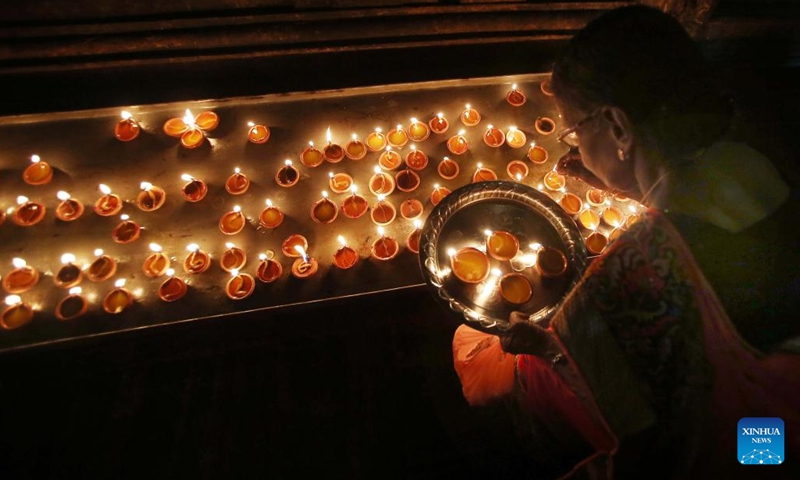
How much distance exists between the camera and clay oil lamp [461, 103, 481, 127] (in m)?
3.91

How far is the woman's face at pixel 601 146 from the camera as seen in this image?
163 cm

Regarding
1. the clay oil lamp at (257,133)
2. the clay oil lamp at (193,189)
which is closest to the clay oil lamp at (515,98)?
the clay oil lamp at (257,133)

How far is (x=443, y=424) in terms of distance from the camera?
3.14m

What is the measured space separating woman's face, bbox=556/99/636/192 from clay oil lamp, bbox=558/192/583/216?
5.78 ft

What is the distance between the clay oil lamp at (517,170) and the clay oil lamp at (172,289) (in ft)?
11.5

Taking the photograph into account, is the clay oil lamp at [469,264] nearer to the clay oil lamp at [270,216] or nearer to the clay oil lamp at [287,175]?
the clay oil lamp at [270,216]

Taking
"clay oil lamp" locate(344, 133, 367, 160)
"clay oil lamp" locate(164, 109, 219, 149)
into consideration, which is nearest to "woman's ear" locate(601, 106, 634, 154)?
"clay oil lamp" locate(344, 133, 367, 160)

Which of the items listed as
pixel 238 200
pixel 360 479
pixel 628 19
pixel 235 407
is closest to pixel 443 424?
pixel 360 479

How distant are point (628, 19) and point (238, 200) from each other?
135 inches

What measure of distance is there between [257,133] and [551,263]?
131 inches

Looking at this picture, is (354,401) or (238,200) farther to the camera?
(238,200)

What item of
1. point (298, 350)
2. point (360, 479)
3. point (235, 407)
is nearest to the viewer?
point (360, 479)

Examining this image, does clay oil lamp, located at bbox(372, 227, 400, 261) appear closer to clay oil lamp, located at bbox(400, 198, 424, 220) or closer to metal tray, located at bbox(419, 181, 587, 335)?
clay oil lamp, located at bbox(400, 198, 424, 220)

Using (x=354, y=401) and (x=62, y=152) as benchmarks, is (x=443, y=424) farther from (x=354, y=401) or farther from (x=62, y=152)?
(x=62, y=152)
